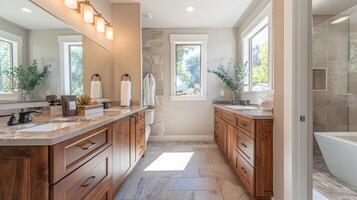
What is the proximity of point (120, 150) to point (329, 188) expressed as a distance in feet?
7.31

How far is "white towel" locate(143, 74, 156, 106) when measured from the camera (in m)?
4.77

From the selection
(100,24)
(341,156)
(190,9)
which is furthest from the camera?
(190,9)

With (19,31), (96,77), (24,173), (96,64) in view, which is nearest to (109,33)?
(96,64)

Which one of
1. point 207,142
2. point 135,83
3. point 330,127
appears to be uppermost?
point 135,83

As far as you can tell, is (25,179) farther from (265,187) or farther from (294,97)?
(265,187)

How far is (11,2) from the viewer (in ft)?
5.32

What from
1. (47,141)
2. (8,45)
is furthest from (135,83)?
(47,141)

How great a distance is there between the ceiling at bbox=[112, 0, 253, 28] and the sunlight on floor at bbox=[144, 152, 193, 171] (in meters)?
2.49

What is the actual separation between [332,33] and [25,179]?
442 centimetres

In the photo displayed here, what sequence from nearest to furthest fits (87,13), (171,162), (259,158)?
1. (259,158)
2. (87,13)
3. (171,162)

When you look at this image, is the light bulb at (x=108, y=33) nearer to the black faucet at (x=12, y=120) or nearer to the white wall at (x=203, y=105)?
the white wall at (x=203, y=105)

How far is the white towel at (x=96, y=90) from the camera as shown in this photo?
302 cm

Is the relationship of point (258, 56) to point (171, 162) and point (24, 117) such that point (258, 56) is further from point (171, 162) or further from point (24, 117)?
point (24, 117)

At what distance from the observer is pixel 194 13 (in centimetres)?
419
